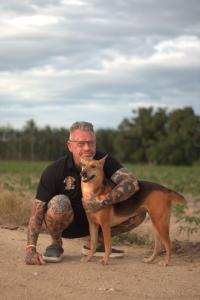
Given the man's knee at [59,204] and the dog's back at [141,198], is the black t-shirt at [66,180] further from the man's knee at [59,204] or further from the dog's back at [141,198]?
the dog's back at [141,198]

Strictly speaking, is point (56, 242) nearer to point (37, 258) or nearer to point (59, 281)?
point (37, 258)

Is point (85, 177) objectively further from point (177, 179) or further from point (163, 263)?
point (177, 179)

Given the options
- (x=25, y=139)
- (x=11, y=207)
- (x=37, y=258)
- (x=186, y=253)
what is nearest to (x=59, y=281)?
(x=37, y=258)

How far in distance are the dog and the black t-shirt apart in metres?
0.25

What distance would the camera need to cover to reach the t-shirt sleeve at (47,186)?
632 cm

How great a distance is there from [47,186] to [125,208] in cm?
96

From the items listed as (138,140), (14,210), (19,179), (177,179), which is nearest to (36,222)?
(14,210)

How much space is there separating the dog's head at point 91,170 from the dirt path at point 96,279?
100 centimetres

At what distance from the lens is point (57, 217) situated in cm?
625

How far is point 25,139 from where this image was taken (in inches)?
3029

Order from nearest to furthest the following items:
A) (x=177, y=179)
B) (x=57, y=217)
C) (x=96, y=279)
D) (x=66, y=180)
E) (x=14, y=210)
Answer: (x=96, y=279) → (x=57, y=217) → (x=66, y=180) → (x=14, y=210) → (x=177, y=179)

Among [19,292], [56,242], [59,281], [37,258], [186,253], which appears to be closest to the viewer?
[19,292]

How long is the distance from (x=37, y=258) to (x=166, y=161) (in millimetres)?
73225

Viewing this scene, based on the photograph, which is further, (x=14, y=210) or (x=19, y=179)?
(x=19, y=179)
